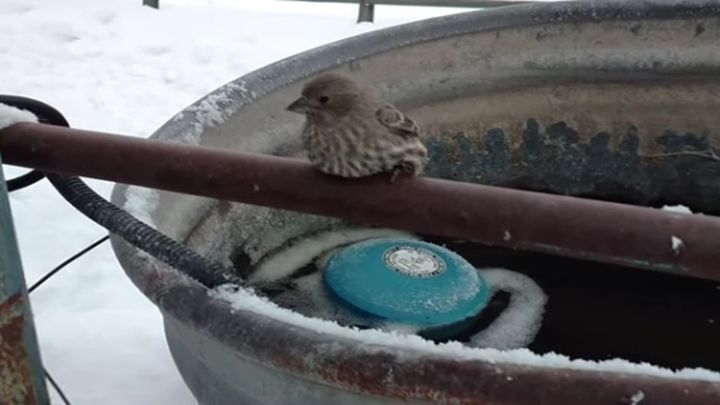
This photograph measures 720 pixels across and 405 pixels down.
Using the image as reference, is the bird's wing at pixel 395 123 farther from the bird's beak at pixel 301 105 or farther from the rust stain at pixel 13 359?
the rust stain at pixel 13 359

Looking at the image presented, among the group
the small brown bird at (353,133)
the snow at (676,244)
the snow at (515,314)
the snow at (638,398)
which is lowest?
the snow at (515,314)

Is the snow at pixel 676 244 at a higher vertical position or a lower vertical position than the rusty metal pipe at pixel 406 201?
higher

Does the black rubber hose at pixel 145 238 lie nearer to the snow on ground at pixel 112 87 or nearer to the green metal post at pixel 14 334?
the green metal post at pixel 14 334

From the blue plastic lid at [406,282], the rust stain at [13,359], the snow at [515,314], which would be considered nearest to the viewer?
the rust stain at [13,359]

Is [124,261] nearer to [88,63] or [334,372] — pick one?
[334,372]

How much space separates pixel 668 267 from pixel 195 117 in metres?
0.92

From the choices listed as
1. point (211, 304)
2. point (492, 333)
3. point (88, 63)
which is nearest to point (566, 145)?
point (492, 333)

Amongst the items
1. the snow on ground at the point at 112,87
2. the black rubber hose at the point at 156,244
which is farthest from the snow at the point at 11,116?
the snow on ground at the point at 112,87

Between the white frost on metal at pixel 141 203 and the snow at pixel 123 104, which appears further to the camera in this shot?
the snow at pixel 123 104

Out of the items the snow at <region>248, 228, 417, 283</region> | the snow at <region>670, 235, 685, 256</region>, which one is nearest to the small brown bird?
the snow at <region>670, 235, 685, 256</region>

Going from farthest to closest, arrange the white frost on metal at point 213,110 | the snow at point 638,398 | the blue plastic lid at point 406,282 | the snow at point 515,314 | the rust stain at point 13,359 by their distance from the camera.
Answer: the snow at point 515,314, the blue plastic lid at point 406,282, the white frost on metal at point 213,110, the rust stain at point 13,359, the snow at point 638,398

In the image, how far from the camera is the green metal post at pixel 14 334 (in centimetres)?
144

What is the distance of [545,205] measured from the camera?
1.22 m

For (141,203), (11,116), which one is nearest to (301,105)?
(141,203)
